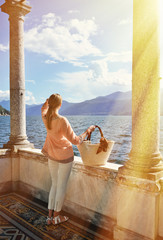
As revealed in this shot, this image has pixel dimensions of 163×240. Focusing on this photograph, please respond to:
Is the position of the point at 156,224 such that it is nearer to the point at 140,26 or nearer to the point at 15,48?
the point at 140,26

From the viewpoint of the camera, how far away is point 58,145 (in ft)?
12.6

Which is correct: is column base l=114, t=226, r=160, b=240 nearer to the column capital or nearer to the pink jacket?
the pink jacket

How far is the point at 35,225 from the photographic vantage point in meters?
4.17

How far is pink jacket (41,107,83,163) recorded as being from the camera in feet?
12.0

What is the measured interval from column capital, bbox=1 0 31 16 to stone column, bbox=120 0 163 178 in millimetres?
3715

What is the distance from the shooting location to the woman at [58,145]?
12.1 ft

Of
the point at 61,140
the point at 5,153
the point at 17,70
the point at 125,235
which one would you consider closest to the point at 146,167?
the point at 125,235

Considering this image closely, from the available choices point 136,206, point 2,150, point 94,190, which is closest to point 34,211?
point 94,190

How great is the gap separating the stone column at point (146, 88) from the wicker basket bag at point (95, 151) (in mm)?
527

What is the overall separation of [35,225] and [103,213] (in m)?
1.22

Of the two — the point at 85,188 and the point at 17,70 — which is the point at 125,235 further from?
the point at 17,70

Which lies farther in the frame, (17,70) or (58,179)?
(17,70)

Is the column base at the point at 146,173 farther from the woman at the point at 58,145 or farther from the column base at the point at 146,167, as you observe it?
the woman at the point at 58,145

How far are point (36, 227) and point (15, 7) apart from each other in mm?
5121
